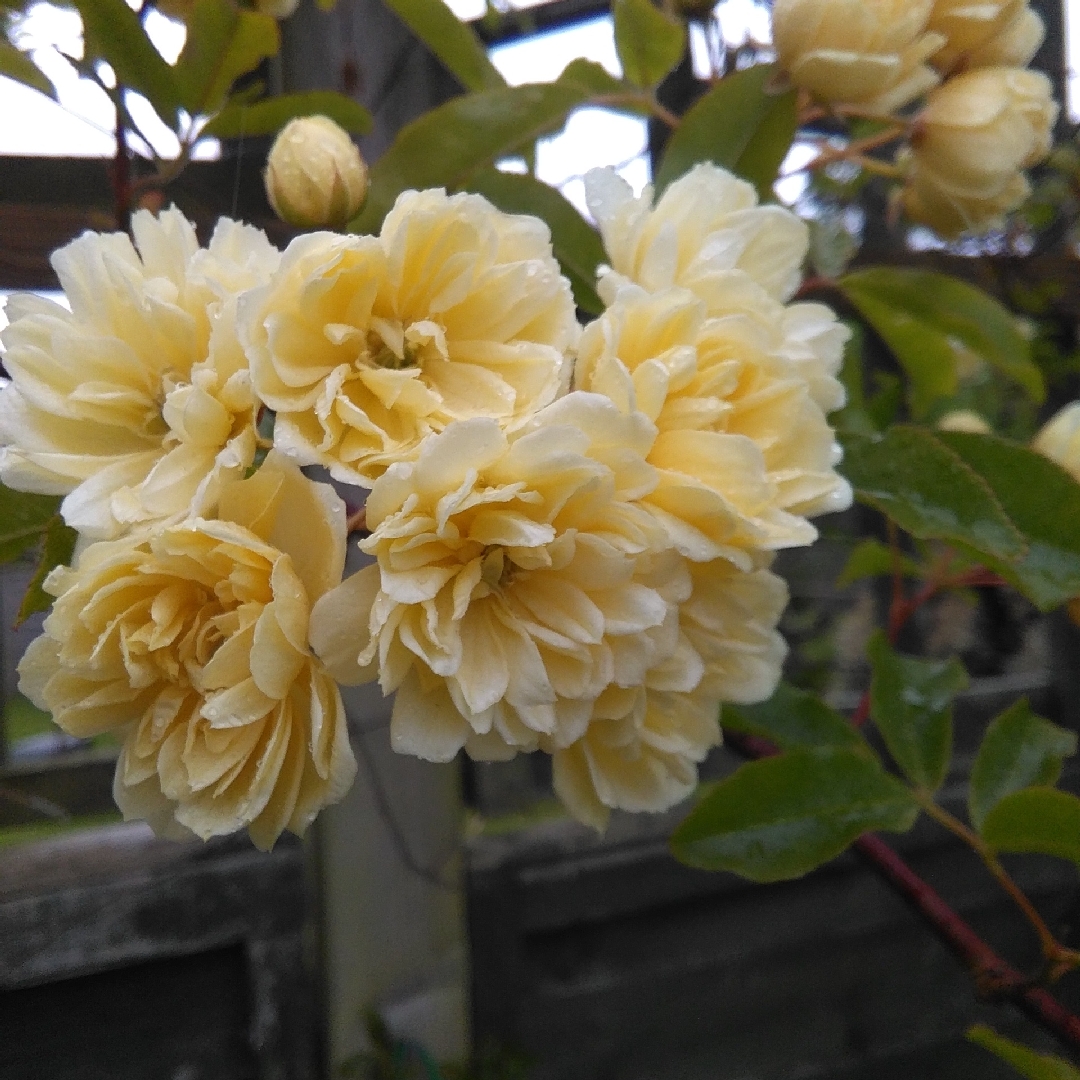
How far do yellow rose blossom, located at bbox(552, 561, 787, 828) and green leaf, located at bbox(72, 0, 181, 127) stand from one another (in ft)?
1.03

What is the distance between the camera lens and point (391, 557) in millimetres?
217

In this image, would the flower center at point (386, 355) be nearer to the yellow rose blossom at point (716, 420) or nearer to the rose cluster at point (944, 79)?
the yellow rose blossom at point (716, 420)

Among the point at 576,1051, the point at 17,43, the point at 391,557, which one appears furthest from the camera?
the point at 576,1051

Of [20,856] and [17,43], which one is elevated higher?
[17,43]

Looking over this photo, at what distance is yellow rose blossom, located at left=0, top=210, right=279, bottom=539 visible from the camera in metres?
0.23

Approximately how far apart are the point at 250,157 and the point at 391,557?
31 centimetres

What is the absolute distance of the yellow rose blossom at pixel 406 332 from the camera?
23 cm

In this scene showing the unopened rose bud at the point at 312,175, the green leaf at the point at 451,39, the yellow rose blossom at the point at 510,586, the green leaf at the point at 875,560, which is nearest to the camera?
the yellow rose blossom at the point at 510,586

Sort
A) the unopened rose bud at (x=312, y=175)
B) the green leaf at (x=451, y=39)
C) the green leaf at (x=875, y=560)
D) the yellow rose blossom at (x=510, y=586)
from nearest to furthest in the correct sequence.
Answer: the yellow rose blossom at (x=510, y=586)
the unopened rose bud at (x=312, y=175)
the green leaf at (x=451, y=39)
the green leaf at (x=875, y=560)

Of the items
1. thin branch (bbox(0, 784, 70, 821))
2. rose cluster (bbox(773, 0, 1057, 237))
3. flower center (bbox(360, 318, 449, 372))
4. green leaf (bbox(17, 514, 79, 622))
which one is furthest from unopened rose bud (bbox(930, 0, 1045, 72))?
thin branch (bbox(0, 784, 70, 821))

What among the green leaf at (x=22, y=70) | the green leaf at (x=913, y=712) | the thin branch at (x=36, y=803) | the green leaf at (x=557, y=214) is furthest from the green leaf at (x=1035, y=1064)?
the green leaf at (x=22, y=70)

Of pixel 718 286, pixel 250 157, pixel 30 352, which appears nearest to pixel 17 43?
pixel 250 157

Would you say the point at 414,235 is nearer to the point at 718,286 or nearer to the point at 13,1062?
the point at 718,286

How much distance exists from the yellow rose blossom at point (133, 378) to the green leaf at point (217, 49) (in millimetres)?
147
